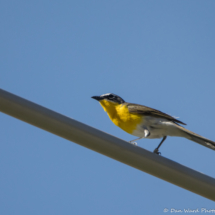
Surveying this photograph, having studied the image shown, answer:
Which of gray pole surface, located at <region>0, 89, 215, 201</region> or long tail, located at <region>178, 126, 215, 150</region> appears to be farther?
long tail, located at <region>178, 126, 215, 150</region>

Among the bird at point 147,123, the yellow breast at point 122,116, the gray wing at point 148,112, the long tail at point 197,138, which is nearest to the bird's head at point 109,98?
the yellow breast at point 122,116

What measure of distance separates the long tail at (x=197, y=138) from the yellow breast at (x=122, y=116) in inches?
35.0

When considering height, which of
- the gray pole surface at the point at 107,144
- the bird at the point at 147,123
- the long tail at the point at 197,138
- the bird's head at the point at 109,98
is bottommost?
the gray pole surface at the point at 107,144

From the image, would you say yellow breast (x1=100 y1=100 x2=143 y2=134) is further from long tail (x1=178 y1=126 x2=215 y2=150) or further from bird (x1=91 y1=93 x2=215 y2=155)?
long tail (x1=178 y1=126 x2=215 y2=150)

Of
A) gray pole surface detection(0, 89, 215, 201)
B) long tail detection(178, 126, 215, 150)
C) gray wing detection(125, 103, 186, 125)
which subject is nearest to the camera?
gray pole surface detection(0, 89, 215, 201)

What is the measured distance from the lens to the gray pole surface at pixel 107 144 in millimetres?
3004

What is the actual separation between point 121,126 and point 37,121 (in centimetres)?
356

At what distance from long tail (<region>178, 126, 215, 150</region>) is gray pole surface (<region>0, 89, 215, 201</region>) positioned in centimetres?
133

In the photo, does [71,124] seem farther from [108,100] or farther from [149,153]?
[108,100]

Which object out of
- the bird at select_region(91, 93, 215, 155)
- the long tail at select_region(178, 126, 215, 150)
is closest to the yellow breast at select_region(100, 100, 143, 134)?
the bird at select_region(91, 93, 215, 155)

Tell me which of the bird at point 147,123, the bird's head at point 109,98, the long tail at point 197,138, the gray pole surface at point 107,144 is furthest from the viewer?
the bird's head at point 109,98

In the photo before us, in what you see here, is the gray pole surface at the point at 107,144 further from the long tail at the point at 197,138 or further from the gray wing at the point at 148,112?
the gray wing at the point at 148,112

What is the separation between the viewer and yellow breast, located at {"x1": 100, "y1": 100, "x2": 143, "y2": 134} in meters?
6.27

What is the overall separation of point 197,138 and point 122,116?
1.74m
